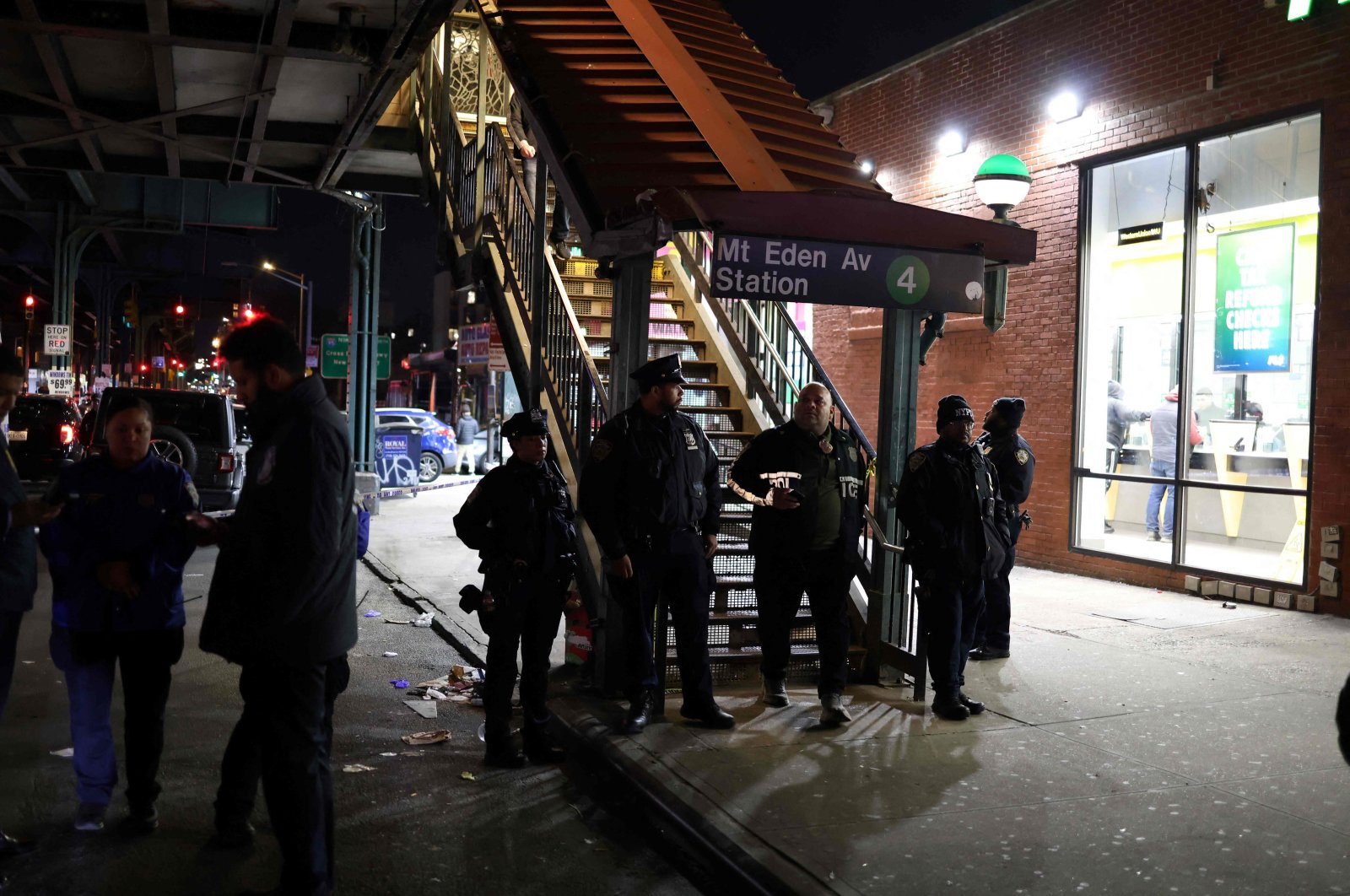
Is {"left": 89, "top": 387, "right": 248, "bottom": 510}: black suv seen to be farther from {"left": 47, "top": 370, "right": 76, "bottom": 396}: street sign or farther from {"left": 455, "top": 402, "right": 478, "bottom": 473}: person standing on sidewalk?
{"left": 455, "top": 402, "right": 478, "bottom": 473}: person standing on sidewalk

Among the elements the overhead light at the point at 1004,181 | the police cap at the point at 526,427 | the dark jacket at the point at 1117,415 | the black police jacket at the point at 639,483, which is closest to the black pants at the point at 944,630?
the black police jacket at the point at 639,483

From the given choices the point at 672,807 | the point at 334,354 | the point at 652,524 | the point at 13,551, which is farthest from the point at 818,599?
the point at 334,354

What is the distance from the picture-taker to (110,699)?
461cm

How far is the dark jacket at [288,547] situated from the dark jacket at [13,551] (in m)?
1.14

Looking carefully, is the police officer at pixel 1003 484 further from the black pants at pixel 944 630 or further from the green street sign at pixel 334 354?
the green street sign at pixel 334 354

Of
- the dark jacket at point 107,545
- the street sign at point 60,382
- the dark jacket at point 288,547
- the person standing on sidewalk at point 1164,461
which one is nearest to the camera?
the dark jacket at point 288,547

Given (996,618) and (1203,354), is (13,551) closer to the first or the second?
(996,618)

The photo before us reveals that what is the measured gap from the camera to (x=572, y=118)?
8.41m

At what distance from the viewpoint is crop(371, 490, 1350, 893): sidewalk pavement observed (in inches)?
171

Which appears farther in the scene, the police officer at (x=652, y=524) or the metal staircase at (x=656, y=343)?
the metal staircase at (x=656, y=343)

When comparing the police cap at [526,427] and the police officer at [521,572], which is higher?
the police cap at [526,427]

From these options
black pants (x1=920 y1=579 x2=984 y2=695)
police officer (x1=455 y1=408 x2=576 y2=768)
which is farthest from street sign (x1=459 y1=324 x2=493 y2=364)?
black pants (x1=920 y1=579 x2=984 y2=695)

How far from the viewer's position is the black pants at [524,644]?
5824 millimetres

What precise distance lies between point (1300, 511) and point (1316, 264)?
7.53 ft
